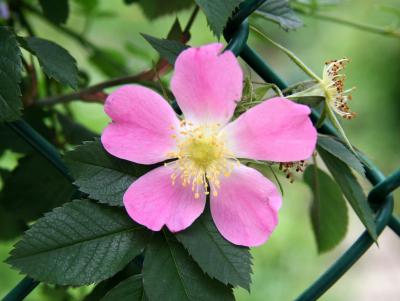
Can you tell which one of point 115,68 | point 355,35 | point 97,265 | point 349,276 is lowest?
point 349,276

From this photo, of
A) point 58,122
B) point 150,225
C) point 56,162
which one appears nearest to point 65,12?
point 58,122

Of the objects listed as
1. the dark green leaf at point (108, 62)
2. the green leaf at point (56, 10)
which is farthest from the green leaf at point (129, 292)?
the dark green leaf at point (108, 62)

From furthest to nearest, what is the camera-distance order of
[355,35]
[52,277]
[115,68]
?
[355,35], [115,68], [52,277]

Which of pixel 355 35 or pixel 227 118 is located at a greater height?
pixel 227 118

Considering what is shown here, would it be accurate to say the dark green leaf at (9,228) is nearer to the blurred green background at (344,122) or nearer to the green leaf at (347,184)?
the blurred green background at (344,122)

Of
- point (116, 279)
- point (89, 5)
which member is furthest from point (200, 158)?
point (89, 5)

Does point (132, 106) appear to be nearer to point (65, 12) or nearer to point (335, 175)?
point (335, 175)

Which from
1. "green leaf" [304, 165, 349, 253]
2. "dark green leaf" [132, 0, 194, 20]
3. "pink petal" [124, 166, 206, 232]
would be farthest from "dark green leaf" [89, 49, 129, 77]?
"pink petal" [124, 166, 206, 232]

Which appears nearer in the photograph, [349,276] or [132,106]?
[132,106]
